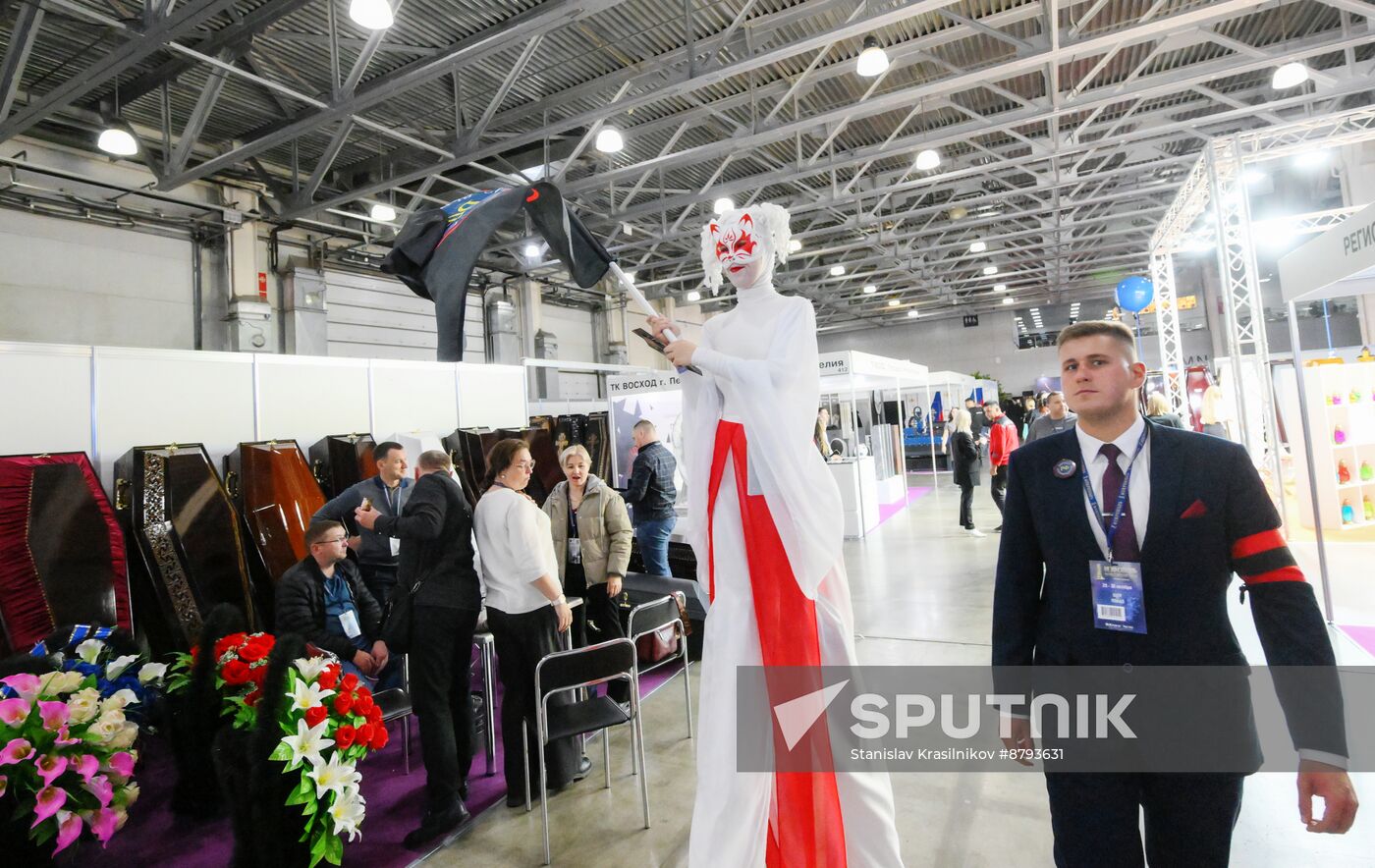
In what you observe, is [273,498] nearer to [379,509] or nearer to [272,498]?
[272,498]

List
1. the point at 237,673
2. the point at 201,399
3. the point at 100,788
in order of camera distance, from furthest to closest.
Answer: the point at 201,399 < the point at 237,673 < the point at 100,788

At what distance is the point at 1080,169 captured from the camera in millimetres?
10133

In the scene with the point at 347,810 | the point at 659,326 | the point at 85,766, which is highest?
the point at 659,326

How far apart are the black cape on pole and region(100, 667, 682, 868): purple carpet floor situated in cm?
169

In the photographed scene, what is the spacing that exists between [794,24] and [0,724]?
6.04 m

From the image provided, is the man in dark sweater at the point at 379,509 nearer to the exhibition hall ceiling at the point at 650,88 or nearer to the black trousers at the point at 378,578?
the black trousers at the point at 378,578

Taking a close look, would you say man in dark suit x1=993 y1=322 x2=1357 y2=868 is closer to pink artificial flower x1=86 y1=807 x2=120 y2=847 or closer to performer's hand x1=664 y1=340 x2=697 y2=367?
performer's hand x1=664 y1=340 x2=697 y2=367

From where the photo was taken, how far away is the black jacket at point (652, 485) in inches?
168

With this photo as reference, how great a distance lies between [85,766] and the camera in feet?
5.52

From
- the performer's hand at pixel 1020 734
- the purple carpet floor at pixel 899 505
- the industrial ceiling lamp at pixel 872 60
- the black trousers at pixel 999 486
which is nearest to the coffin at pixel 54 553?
the performer's hand at pixel 1020 734

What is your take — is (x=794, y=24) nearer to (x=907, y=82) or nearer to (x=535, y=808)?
(x=907, y=82)

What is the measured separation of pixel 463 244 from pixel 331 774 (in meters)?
1.42

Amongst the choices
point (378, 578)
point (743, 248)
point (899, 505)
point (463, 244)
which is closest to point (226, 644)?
point (378, 578)

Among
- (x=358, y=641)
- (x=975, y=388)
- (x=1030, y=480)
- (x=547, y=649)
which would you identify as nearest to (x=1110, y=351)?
(x=1030, y=480)
